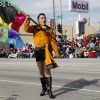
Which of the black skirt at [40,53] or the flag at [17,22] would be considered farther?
the flag at [17,22]

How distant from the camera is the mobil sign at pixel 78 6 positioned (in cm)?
4264

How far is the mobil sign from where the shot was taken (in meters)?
42.6

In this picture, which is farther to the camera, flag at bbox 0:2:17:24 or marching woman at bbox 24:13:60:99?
flag at bbox 0:2:17:24

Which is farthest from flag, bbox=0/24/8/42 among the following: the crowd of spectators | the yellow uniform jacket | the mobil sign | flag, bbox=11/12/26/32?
the mobil sign

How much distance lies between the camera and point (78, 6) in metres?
43.9

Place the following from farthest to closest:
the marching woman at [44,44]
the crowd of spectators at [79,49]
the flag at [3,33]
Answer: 1. the flag at [3,33]
2. the crowd of spectators at [79,49]
3. the marching woman at [44,44]

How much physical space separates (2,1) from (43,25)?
17.8 metres

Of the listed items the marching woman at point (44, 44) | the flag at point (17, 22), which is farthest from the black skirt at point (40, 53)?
the flag at point (17, 22)

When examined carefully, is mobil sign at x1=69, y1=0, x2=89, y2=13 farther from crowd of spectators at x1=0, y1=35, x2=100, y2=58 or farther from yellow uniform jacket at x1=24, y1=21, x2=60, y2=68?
yellow uniform jacket at x1=24, y1=21, x2=60, y2=68

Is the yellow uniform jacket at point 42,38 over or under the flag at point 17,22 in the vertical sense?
under

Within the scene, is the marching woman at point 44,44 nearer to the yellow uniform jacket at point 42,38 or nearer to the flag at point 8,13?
the yellow uniform jacket at point 42,38

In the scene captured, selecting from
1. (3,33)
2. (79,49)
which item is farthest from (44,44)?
(3,33)

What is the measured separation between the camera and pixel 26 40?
2099 inches

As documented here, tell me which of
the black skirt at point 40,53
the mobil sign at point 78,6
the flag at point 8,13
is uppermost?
the mobil sign at point 78,6
